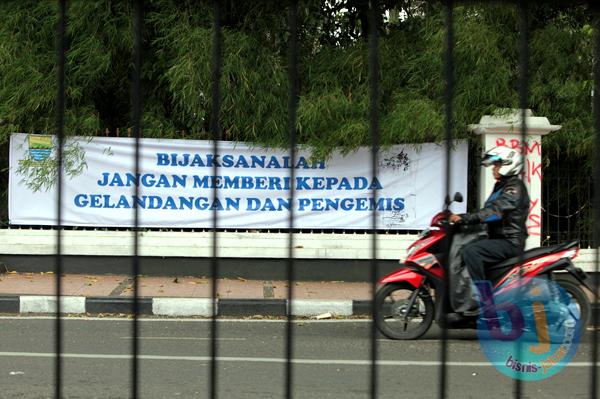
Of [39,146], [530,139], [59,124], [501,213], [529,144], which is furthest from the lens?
[39,146]

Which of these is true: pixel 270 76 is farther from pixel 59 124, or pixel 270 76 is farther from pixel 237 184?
pixel 59 124

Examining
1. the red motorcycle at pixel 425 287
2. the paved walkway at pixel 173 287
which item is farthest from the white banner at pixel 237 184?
the red motorcycle at pixel 425 287

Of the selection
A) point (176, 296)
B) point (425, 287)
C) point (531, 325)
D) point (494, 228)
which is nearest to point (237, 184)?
point (176, 296)

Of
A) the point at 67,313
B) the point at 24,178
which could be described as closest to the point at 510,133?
the point at 67,313

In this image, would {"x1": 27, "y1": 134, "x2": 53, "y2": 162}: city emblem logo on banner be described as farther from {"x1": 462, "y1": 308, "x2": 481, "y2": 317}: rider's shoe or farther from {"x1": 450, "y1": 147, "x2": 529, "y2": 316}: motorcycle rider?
{"x1": 462, "y1": 308, "x2": 481, "y2": 317}: rider's shoe

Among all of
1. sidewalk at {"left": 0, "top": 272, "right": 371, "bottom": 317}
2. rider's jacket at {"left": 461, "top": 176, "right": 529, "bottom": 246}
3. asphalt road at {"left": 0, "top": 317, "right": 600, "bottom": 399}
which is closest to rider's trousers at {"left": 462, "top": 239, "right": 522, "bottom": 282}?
rider's jacket at {"left": 461, "top": 176, "right": 529, "bottom": 246}

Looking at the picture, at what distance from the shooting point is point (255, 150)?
8859 millimetres

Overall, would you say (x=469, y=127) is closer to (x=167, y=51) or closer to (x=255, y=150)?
(x=255, y=150)

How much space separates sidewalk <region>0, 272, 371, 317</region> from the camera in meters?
7.34

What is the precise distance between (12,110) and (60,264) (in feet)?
24.1

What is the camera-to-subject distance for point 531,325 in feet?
17.0

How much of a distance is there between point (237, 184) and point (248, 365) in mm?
4223

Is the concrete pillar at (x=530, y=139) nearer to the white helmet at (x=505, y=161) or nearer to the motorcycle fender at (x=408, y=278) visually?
the motorcycle fender at (x=408, y=278)

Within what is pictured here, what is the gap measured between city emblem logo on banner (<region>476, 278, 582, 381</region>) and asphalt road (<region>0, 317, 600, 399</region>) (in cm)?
12
